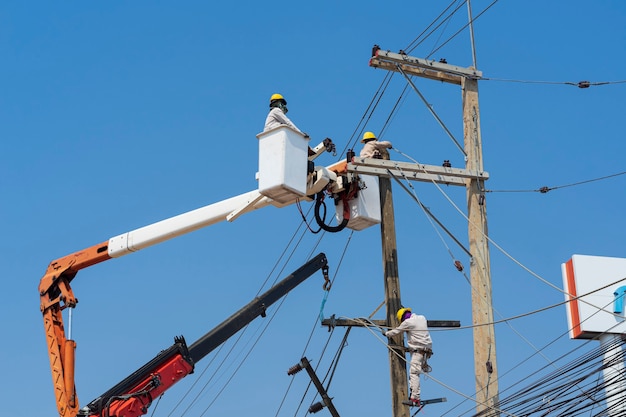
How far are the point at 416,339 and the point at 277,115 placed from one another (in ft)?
12.4

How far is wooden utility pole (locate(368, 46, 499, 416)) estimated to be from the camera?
49.1 ft

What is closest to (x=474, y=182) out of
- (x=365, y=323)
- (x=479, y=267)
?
(x=479, y=267)

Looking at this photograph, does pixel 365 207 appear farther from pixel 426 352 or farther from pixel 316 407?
pixel 316 407

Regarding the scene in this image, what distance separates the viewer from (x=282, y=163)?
15.5 m

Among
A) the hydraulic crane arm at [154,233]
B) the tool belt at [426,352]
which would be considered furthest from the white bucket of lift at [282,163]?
the tool belt at [426,352]

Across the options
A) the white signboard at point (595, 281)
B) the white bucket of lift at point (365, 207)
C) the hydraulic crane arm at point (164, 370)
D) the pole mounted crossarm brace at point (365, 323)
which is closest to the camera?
the hydraulic crane arm at point (164, 370)

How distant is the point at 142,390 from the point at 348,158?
4.53m

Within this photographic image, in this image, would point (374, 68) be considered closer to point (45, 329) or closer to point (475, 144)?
point (475, 144)

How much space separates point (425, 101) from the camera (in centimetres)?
1675

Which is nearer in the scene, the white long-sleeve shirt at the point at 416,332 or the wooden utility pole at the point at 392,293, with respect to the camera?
the wooden utility pole at the point at 392,293

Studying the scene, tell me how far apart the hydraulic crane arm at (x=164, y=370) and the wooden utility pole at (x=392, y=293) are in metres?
2.27

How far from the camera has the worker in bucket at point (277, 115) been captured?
15812 millimetres

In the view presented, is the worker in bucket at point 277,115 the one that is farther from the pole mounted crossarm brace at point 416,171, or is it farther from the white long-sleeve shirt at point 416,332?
the white long-sleeve shirt at point 416,332

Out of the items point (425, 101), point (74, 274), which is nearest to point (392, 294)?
point (425, 101)
